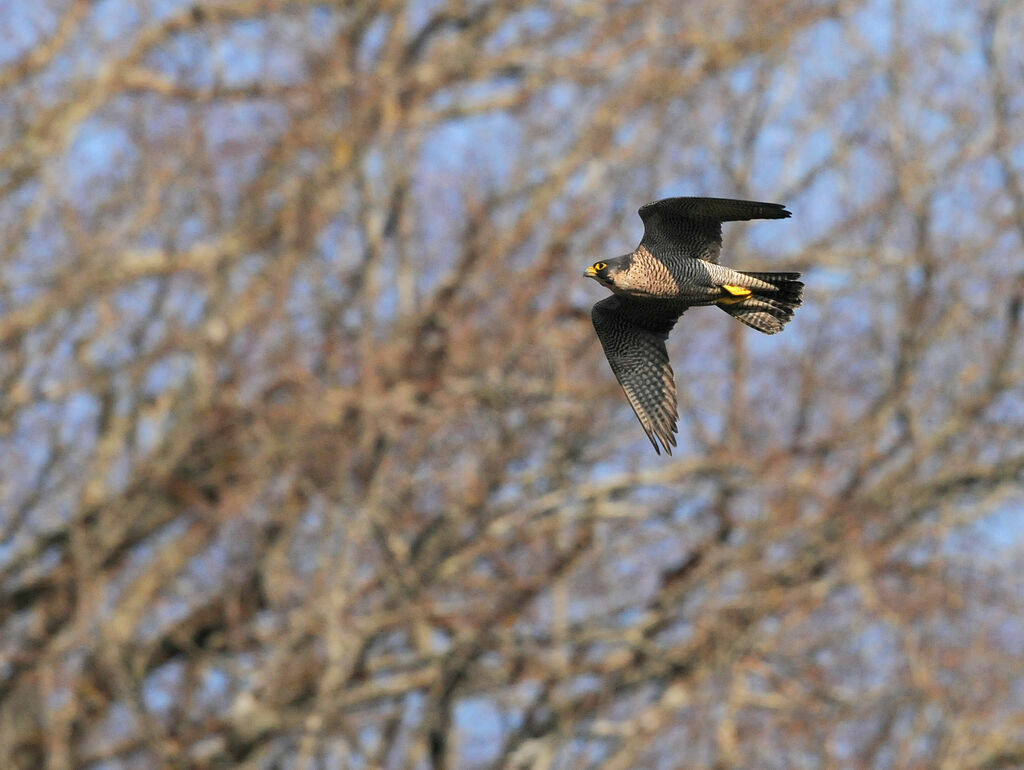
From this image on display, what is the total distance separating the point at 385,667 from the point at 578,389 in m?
2.37

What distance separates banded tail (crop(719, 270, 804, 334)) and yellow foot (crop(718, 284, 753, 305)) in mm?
17

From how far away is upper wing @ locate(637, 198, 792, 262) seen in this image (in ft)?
20.4

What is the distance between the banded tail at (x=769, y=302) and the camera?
252 inches

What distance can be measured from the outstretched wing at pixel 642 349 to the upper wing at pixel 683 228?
0.28m

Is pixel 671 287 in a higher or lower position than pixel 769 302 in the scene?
higher

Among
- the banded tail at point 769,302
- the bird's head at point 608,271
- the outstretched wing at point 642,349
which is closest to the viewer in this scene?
the bird's head at point 608,271

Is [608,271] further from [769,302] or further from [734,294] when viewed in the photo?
[769,302]

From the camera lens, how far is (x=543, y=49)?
54.7 feet

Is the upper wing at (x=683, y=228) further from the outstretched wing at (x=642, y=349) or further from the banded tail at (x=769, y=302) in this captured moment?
the outstretched wing at (x=642, y=349)

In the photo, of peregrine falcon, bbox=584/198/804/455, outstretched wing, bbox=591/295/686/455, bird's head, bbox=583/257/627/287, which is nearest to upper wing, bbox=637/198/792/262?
peregrine falcon, bbox=584/198/804/455

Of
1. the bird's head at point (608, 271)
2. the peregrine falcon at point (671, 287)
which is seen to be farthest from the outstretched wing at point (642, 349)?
the bird's head at point (608, 271)

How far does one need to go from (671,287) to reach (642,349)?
584 millimetres

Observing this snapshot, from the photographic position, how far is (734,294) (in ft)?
20.6

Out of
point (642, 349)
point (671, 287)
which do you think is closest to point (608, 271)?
point (671, 287)
